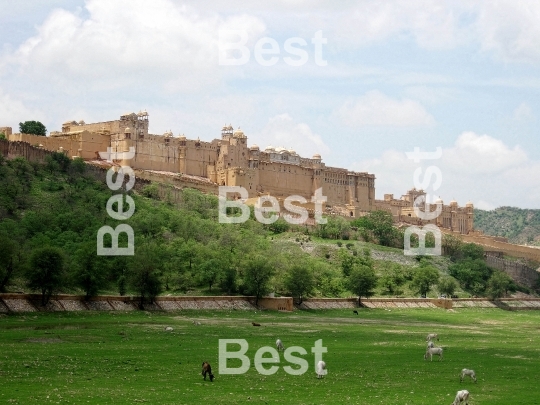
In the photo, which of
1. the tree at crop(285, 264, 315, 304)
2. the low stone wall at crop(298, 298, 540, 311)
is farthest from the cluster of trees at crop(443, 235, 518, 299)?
the tree at crop(285, 264, 315, 304)

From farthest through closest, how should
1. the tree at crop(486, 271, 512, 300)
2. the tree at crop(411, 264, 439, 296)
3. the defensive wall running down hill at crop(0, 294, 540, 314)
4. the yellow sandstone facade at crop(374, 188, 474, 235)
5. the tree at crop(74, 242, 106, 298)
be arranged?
the yellow sandstone facade at crop(374, 188, 474, 235) < the tree at crop(486, 271, 512, 300) < the tree at crop(411, 264, 439, 296) < the tree at crop(74, 242, 106, 298) < the defensive wall running down hill at crop(0, 294, 540, 314)

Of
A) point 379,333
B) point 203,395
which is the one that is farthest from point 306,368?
point 379,333

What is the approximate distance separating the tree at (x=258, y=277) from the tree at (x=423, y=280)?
2590cm

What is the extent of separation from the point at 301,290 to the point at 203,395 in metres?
41.4

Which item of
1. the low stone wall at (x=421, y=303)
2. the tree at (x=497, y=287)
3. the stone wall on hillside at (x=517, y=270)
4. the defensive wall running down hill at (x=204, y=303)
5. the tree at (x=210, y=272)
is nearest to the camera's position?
the defensive wall running down hill at (x=204, y=303)

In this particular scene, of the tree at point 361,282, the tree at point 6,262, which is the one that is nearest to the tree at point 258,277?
the tree at point 361,282

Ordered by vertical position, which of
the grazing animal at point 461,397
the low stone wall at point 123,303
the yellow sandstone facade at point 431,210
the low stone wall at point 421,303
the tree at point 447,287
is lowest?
the grazing animal at point 461,397

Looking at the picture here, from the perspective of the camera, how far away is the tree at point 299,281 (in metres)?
67.2

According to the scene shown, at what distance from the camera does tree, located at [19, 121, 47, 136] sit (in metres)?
110

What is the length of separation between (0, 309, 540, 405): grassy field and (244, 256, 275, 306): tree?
9127 mm

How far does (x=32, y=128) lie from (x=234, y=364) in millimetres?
83646

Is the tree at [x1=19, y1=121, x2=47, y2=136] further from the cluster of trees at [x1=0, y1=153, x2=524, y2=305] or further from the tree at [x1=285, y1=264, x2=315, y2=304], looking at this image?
the tree at [x1=285, y1=264, x2=315, y2=304]

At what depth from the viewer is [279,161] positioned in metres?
130

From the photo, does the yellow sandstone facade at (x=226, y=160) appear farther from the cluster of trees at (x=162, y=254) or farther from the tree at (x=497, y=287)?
the tree at (x=497, y=287)
